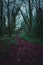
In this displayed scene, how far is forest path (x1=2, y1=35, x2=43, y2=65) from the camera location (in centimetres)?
474

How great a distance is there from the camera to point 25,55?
512 cm

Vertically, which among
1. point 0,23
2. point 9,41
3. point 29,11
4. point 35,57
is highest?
point 29,11

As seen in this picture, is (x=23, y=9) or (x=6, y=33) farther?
(x=23, y=9)

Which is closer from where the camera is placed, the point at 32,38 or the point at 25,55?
the point at 25,55

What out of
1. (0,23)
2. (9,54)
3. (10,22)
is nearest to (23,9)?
(10,22)

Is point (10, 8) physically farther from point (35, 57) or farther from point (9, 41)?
point (35, 57)

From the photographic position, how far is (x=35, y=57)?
Answer: 509cm

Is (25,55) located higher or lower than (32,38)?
lower

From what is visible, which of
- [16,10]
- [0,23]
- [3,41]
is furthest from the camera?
[16,10]

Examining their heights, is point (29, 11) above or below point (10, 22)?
above

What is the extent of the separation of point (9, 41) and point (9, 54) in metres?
0.56

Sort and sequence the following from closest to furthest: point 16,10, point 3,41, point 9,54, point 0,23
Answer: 1. point 9,54
2. point 3,41
3. point 0,23
4. point 16,10

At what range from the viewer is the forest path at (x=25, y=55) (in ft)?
15.5

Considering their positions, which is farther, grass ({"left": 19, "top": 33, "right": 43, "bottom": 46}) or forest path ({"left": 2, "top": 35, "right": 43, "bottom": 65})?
grass ({"left": 19, "top": 33, "right": 43, "bottom": 46})
